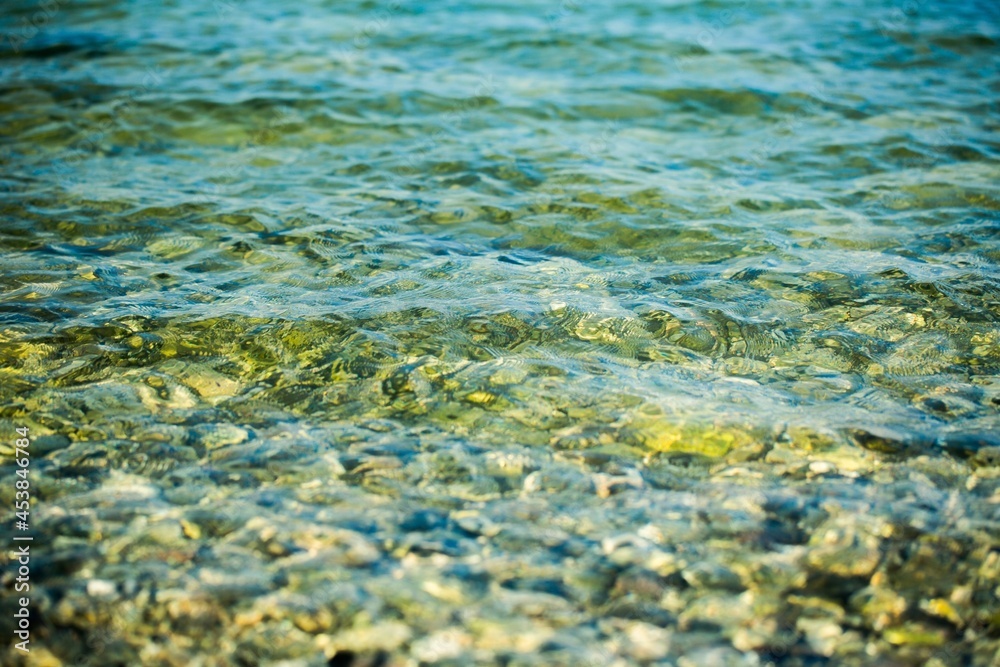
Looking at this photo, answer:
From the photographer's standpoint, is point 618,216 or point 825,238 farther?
point 618,216

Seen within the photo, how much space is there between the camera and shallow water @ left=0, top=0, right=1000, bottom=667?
3.30 metres

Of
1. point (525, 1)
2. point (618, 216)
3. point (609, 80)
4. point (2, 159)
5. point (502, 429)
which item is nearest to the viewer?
point (502, 429)

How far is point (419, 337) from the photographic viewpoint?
542 cm

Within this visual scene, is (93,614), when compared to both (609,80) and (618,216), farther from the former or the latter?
(609,80)

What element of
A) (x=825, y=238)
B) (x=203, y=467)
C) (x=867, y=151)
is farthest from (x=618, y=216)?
(x=203, y=467)

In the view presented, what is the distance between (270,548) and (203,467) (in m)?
0.82

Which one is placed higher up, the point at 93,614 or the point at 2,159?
the point at 2,159

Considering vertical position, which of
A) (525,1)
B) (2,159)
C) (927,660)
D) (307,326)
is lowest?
(927,660)

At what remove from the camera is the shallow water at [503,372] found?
10.8 ft

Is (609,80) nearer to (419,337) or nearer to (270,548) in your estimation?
(419,337)

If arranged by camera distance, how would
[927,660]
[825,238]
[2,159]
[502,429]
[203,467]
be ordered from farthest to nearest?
[2,159]
[825,238]
[502,429]
[203,467]
[927,660]

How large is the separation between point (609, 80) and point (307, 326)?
7.79 meters

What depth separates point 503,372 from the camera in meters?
5.04

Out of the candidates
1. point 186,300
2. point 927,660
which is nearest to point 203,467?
point 186,300
